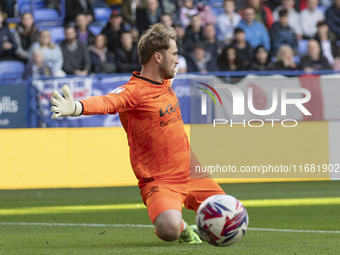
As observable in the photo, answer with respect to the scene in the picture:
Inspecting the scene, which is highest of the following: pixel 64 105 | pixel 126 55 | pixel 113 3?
pixel 64 105

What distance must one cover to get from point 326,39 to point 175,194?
1470cm

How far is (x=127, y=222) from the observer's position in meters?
11.4

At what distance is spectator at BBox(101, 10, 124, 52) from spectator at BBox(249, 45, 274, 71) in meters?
3.10

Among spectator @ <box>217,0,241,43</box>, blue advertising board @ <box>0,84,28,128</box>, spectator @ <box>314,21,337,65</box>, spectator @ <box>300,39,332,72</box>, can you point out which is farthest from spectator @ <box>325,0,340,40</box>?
blue advertising board @ <box>0,84,28,128</box>

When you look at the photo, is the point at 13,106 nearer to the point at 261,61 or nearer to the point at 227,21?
the point at 261,61

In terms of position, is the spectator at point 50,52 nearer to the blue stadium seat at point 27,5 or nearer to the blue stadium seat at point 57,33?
→ the blue stadium seat at point 57,33

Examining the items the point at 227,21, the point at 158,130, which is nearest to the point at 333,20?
the point at 227,21

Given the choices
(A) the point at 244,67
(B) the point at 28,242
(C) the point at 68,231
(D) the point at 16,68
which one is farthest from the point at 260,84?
(B) the point at 28,242

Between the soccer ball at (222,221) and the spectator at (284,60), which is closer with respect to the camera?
the soccer ball at (222,221)

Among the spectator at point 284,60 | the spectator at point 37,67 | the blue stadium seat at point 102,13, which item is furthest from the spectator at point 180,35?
the spectator at point 37,67

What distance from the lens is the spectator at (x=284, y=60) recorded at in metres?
19.1

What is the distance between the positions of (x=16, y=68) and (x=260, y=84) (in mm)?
5579

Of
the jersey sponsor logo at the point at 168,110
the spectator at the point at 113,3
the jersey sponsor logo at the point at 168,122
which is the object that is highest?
the spectator at the point at 113,3

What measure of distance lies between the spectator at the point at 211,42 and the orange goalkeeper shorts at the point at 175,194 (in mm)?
11575
